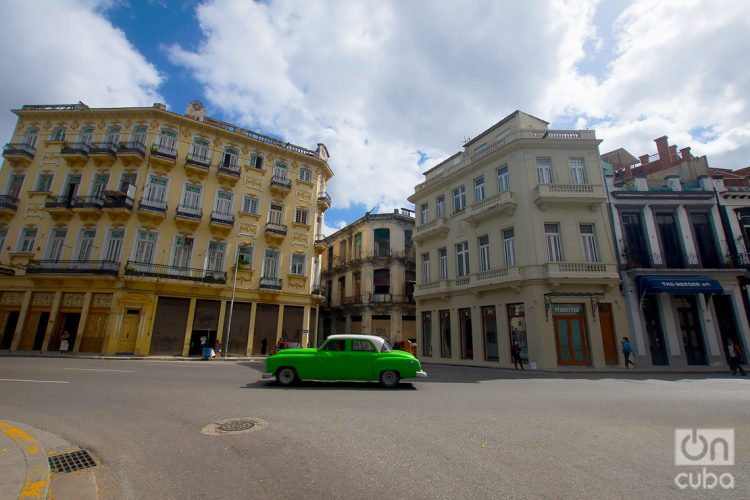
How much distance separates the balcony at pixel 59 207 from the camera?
80.1 feet

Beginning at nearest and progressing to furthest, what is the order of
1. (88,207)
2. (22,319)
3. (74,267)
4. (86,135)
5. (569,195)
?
(569,195), (22,319), (74,267), (88,207), (86,135)

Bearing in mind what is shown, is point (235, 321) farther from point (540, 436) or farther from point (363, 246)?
point (540, 436)

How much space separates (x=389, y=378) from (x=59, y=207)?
27716 mm

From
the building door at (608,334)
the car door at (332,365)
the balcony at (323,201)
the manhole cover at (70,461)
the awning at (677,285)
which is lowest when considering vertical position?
the manhole cover at (70,461)

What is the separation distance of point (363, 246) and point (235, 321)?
49.7 ft

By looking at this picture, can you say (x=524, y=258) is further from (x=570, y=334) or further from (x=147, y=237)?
(x=147, y=237)

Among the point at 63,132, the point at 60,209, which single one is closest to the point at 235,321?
the point at 60,209

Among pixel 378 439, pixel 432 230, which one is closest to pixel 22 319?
pixel 432 230

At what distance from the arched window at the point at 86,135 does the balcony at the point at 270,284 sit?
17427mm

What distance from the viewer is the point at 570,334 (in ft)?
60.2

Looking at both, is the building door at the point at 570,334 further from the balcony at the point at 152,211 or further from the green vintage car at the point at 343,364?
the balcony at the point at 152,211

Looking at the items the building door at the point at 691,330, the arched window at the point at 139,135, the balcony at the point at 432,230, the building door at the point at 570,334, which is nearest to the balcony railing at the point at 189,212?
the arched window at the point at 139,135

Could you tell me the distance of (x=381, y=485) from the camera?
3844 mm

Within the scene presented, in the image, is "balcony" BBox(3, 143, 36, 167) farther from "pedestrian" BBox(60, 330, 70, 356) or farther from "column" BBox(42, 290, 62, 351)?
"pedestrian" BBox(60, 330, 70, 356)
